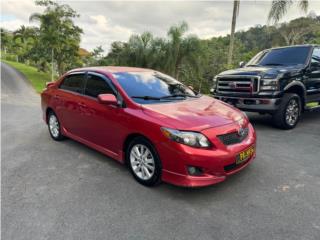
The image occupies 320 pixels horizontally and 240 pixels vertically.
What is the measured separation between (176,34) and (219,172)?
16.0 metres

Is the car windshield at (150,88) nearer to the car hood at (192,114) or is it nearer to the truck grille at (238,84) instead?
the car hood at (192,114)

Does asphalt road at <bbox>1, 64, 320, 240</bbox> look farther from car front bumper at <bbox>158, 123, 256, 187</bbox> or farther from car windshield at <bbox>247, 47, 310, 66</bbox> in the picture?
car windshield at <bbox>247, 47, 310, 66</bbox>

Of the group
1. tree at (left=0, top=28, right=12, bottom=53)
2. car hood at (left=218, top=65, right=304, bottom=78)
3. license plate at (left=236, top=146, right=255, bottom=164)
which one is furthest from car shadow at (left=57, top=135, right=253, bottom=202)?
tree at (left=0, top=28, right=12, bottom=53)

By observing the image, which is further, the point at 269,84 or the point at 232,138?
the point at 269,84

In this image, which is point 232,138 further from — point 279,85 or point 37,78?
point 37,78

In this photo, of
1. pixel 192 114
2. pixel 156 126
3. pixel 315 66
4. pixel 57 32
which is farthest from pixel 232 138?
pixel 57 32

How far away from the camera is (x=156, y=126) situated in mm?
3346

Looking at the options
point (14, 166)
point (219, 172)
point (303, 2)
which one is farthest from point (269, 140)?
point (303, 2)

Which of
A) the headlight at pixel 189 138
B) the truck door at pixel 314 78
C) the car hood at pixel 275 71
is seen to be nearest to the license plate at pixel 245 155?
the headlight at pixel 189 138

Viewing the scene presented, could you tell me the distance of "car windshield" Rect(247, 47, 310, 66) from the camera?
6.81 m

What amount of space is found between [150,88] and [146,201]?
5.92 feet

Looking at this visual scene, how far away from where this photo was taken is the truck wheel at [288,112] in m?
6.08

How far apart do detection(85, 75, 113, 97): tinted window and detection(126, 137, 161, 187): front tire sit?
40.6 inches

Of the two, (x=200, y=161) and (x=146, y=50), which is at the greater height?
(x=146, y=50)
